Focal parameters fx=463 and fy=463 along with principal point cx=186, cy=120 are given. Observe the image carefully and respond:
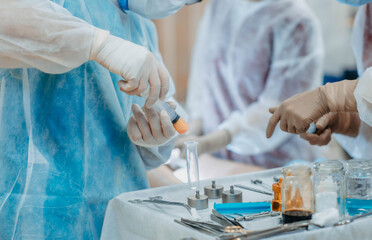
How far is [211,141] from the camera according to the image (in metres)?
2.27

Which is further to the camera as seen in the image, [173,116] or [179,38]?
[179,38]

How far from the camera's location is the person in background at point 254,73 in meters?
2.33

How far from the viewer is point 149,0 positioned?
3.75ft

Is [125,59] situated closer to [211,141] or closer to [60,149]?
[60,149]

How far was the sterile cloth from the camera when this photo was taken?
78 centimetres

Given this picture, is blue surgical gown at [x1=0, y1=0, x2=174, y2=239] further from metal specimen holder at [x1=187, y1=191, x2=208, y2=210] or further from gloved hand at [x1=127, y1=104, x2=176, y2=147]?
metal specimen holder at [x1=187, y1=191, x2=208, y2=210]

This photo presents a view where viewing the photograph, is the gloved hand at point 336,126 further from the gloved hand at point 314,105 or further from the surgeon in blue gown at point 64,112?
the surgeon in blue gown at point 64,112

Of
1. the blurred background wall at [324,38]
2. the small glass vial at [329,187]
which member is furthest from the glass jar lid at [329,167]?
the blurred background wall at [324,38]

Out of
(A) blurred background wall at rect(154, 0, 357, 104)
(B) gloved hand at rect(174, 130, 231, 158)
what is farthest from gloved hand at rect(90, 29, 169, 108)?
(A) blurred background wall at rect(154, 0, 357, 104)

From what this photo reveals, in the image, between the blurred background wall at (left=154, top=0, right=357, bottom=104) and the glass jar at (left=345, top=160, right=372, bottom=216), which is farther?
the blurred background wall at (left=154, top=0, right=357, bottom=104)

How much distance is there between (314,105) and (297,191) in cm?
33

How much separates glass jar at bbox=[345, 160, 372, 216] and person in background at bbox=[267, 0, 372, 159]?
0.14m

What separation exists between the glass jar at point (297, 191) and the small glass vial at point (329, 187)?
0.08ft

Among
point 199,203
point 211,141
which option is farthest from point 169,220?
point 211,141
